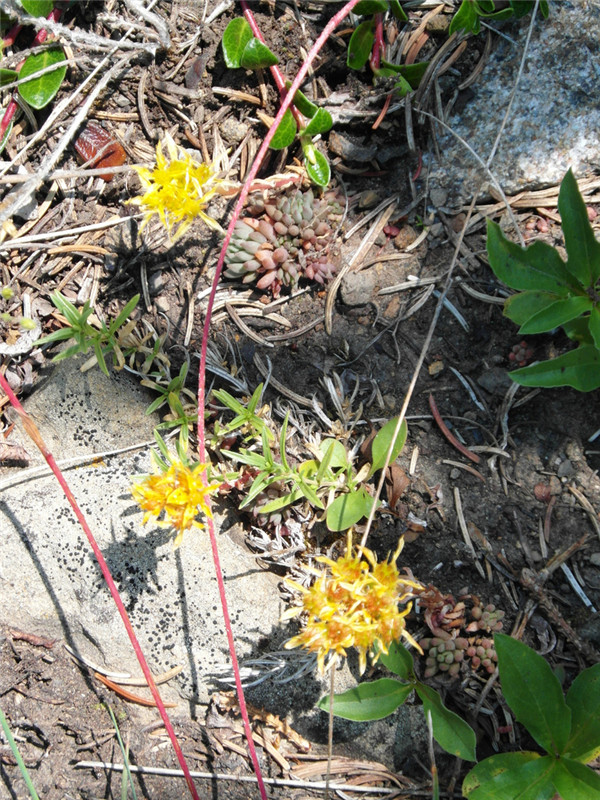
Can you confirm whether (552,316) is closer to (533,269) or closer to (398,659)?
(533,269)

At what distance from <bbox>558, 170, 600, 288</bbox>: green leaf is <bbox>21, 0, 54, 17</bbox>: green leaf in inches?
104

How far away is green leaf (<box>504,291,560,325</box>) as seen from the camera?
265cm

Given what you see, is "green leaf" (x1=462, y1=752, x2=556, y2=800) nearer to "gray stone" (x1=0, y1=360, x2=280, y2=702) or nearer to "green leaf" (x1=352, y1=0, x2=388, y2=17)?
"gray stone" (x1=0, y1=360, x2=280, y2=702)

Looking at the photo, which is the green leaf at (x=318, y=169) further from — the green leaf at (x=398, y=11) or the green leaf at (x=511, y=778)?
the green leaf at (x=511, y=778)

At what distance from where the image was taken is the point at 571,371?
255 cm

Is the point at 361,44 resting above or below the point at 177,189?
above

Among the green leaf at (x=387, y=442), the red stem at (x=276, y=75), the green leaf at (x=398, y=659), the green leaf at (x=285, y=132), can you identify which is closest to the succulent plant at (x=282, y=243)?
the green leaf at (x=285, y=132)

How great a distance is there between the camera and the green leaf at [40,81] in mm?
3057

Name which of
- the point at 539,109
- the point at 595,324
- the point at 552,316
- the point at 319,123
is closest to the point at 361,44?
the point at 319,123

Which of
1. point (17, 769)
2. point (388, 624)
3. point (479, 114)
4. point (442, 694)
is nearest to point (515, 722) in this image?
point (442, 694)

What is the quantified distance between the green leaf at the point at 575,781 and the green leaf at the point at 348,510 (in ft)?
4.16

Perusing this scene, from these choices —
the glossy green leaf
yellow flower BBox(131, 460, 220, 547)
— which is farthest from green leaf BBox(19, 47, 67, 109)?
yellow flower BBox(131, 460, 220, 547)

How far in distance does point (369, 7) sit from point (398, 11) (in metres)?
0.14

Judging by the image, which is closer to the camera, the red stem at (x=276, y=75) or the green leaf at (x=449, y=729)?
the green leaf at (x=449, y=729)
